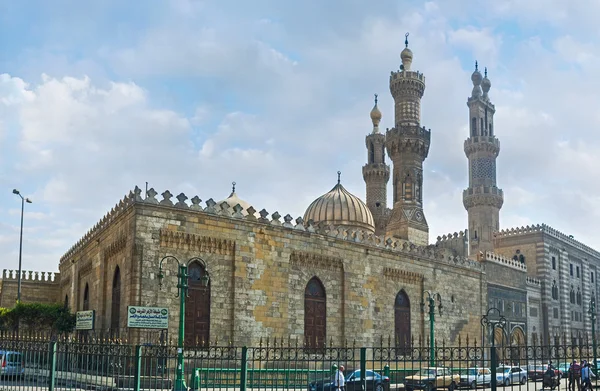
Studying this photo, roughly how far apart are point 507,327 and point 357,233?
16442 millimetres

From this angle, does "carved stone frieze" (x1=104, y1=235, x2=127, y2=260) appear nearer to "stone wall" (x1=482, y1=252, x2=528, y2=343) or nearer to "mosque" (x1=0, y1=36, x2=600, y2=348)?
"mosque" (x1=0, y1=36, x2=600, y2=348)

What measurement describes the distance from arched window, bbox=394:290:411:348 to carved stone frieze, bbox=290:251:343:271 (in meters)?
4.47

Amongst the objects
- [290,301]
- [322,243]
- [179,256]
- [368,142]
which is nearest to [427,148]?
[368,142]

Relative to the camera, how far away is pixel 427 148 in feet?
138

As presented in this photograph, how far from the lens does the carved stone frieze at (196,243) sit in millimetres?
22859

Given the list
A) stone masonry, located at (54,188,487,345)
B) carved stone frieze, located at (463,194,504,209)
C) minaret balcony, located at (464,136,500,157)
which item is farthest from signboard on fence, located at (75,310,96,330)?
minaret balcony, located at (464,136,500,157)

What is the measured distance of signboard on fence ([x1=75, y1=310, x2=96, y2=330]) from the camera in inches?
1000

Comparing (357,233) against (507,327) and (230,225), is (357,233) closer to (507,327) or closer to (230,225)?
(230,225)

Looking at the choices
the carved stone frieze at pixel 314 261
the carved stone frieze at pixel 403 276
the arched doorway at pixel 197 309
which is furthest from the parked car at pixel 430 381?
the carved stone frieze at pixel 403 276

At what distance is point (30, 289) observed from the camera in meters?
38.8

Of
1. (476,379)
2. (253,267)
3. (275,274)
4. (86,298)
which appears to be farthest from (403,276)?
(476,379)

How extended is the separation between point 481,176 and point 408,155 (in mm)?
11628

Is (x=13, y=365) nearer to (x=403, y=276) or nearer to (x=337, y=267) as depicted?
(x=337, y=267)

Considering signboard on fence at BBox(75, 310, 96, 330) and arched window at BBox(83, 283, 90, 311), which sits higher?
arched window at BBox(83, 283, 90, 311)
